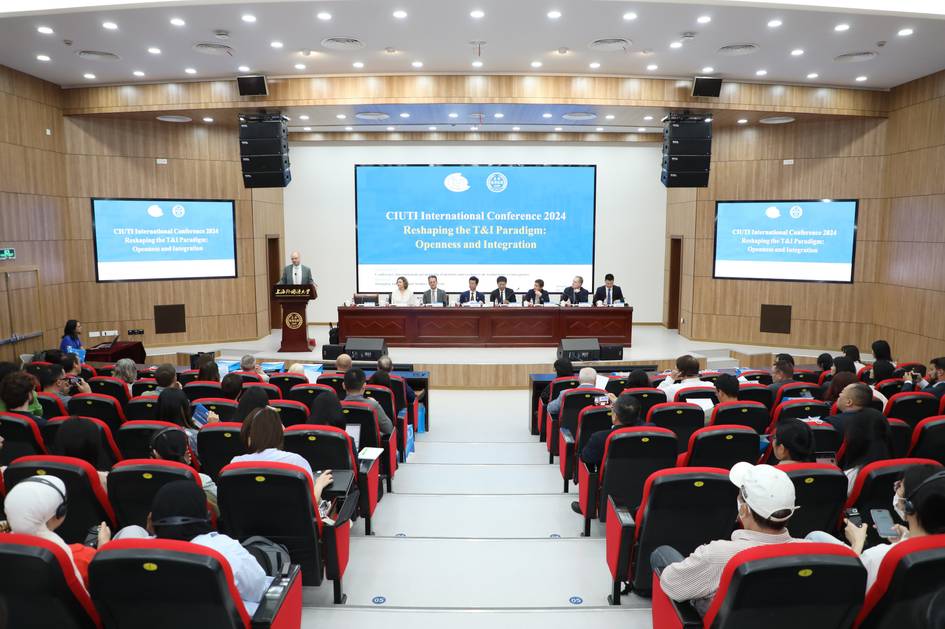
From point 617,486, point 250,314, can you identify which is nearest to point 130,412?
point 617,486

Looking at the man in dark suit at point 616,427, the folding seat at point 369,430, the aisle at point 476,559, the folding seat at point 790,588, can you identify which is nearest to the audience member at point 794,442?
the man in dark suit at point 616,427

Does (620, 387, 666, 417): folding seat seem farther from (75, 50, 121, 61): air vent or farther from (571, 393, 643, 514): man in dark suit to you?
(75, 50, 121, 61): air vent

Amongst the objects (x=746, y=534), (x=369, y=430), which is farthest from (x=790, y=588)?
(x=369, y=430)

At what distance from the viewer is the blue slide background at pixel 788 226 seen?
10.9m

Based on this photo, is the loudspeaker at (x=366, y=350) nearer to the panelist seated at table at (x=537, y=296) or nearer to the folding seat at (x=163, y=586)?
the panelist seated at table at (x=537, y=296)

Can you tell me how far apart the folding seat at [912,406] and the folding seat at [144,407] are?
5.16m

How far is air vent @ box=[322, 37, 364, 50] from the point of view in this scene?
7.55m

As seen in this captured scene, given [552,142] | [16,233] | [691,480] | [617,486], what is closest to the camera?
[691,480]

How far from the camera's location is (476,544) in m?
3.78

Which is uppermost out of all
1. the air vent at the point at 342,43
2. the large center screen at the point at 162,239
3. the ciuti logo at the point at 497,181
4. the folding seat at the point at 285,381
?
the air vent at the point at 342,43

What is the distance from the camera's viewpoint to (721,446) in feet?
11.7

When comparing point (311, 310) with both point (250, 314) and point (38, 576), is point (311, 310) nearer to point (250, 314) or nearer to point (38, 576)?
point (250, 314)

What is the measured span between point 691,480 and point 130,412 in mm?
3878

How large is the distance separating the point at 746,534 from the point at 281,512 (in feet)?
6.03
